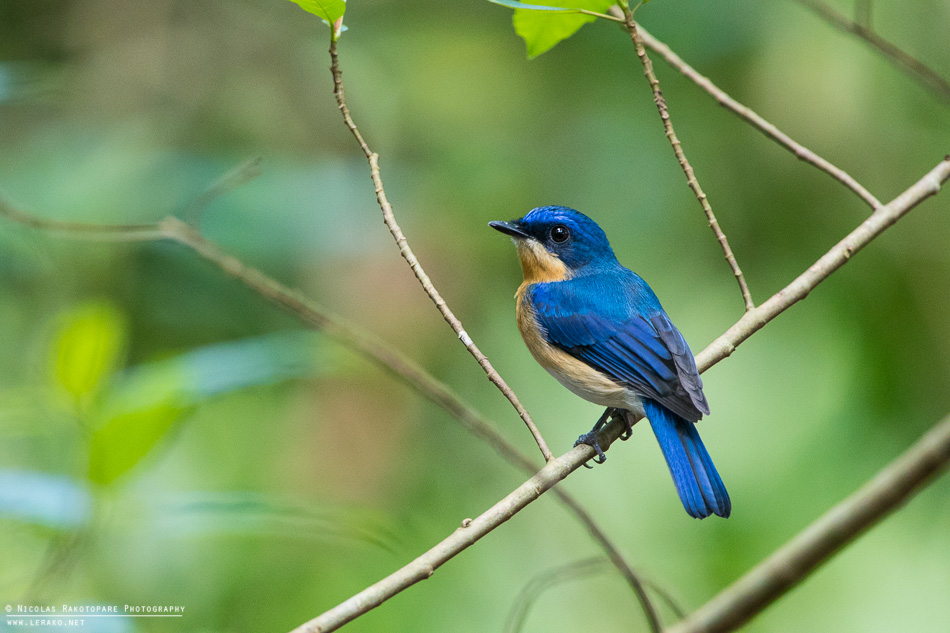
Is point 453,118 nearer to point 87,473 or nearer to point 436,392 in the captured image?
point 436,392

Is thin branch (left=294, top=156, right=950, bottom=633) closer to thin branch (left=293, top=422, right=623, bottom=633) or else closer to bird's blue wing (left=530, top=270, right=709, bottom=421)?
thin branch (left=293, top=422, right=623, bottom=633)

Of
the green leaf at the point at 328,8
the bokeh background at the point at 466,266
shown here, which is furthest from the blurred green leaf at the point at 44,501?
the green leaf at the point at 328,8

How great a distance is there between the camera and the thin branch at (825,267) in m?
2.40

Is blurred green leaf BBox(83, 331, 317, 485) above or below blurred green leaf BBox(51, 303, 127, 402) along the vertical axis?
below

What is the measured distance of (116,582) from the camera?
2.99 meters

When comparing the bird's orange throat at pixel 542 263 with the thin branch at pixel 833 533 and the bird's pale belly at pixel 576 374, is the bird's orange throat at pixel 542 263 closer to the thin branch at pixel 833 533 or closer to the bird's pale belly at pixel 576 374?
the bird's pale belly at pixel 576 374

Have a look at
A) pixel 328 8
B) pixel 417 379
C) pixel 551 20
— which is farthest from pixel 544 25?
pixel 417 379

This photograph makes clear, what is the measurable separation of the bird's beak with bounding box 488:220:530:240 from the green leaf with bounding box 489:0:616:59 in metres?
1.27

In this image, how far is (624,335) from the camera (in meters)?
3.09

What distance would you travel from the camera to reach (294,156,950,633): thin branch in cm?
166

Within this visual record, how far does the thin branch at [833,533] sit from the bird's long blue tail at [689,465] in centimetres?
91

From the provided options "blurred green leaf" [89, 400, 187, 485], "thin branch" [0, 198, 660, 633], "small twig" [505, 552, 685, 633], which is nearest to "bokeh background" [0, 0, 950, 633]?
"thin branch" [0, 198, 660, 633]

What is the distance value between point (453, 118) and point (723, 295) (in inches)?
74.9

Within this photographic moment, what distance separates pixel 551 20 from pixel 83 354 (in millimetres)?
1575
